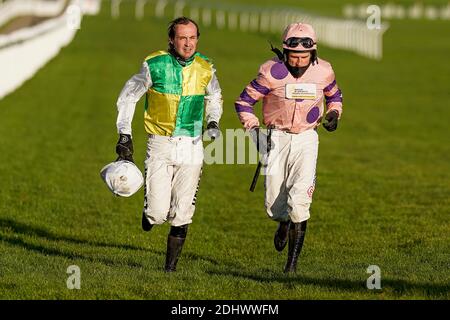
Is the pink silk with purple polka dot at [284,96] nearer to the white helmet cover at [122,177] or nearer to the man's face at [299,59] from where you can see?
the man's face at [299,59]

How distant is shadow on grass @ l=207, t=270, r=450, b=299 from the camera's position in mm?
9000

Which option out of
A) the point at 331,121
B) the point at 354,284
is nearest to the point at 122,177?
the point at 331,121

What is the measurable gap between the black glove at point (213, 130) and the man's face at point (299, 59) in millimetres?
825

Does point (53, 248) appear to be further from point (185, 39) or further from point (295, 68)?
point (295, 68)

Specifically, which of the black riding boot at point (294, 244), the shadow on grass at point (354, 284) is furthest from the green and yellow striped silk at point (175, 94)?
the shadow on grass at point (354, 284)

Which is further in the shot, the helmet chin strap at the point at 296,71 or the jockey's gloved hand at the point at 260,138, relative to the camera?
the jockey's gloved hand at the point at 260,138

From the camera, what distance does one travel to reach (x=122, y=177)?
1024 cm

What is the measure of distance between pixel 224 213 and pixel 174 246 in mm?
5524

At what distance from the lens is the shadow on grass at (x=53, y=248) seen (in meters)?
11.4

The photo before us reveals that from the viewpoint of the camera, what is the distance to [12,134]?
24188 millimetres

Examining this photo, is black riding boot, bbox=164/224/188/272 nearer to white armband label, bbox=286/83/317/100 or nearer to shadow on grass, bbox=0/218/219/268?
shadow on grass, bbox=0/218/219/268
